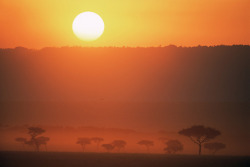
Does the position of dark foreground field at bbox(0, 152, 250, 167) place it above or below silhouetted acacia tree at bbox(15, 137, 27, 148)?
below

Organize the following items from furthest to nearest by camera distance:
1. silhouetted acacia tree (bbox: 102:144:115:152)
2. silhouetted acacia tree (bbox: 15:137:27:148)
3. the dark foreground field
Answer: silhouetted acacia tree (bbox: 15:137:27:148)
silhouetted acacia tree (bbox: 102:144:115:152)
the dark foreground field

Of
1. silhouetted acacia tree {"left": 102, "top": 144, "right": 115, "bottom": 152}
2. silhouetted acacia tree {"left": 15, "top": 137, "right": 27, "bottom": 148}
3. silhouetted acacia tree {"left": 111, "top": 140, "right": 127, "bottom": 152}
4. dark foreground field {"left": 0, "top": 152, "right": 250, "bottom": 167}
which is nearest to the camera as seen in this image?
dark foreground field {"left": 0, "top": 152, "right": 250, "bottom": 167}

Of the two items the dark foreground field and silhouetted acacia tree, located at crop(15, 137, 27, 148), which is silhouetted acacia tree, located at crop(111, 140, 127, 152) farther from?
the dark foreground field

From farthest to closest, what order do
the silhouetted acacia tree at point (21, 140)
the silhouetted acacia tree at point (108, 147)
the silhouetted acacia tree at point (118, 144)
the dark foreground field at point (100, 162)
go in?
1. the silhouetted acacia tree at point (118, 144)
2. the silhouetted acacia tree at point (21, 140)
3. the silhouetted acacia tree at point (108, 147)
4. the dark foreground field at point (100, 162)

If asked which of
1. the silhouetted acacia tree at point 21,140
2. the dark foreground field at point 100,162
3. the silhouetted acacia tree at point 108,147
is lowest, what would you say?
the dark foreground field at point 100,162

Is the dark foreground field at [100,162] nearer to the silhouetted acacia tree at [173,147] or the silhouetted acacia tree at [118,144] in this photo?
the silhouetted acacia tree at [173,147]

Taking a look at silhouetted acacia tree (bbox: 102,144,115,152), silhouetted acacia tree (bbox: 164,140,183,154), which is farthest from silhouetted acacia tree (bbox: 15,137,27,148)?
silhouetted acacia tree (bbox: 164,140,183,154)

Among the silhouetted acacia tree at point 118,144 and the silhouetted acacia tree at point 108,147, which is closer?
the silhouetted acacia tree at point 108,147

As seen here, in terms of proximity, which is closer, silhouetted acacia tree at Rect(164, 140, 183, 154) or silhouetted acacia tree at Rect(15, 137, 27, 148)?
silhouetted acacia tree at Rect(164, 140, 183, 154)

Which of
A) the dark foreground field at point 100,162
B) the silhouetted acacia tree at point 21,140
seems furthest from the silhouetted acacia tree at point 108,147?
the dark foreground field at point 100,162

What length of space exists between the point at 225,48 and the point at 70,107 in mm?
27243

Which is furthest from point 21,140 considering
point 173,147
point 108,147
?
point 173,147

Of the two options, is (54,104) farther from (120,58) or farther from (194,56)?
(194,56)

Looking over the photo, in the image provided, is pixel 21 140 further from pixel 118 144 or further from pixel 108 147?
pixel 118 144
